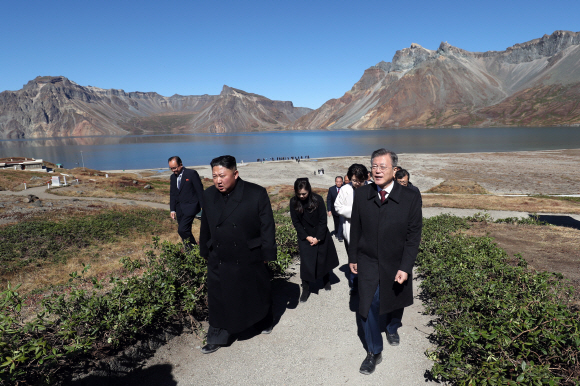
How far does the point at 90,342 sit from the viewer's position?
3.79m

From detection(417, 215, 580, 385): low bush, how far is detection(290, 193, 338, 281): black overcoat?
2.00 metres

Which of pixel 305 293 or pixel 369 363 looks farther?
pixel 305 293

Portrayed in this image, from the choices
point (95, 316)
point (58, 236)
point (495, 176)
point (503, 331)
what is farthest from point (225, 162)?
point (495, 176)

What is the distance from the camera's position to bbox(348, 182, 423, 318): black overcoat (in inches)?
156

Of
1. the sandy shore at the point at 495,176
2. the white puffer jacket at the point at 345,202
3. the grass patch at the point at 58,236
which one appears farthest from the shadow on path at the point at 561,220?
the sandy shore at the point at 495,176

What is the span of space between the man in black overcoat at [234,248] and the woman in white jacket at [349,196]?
195 cm

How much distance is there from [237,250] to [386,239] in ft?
6.36

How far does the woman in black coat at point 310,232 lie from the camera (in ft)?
20.0

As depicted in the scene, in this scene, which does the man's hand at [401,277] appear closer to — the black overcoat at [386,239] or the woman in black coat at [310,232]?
the black overcoat at [386,239]

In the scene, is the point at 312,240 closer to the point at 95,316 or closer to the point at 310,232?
the point at 310,232

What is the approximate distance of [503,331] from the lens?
145 inches

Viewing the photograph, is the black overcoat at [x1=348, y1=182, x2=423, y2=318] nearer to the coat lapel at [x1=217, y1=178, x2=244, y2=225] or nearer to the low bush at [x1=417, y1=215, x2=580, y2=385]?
the low bush at [x1=417, y1=215, x2=580, y2=385]

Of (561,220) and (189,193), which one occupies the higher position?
(189,193)

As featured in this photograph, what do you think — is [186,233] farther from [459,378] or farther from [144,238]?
[144,238]
